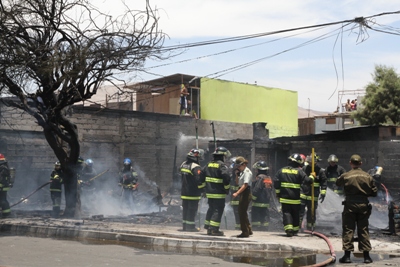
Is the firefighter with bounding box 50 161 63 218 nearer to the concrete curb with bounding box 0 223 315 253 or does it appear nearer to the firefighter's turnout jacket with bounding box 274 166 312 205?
the concrete curb with bounding box 0 223 315 253

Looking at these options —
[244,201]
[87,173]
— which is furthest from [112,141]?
[244,201]

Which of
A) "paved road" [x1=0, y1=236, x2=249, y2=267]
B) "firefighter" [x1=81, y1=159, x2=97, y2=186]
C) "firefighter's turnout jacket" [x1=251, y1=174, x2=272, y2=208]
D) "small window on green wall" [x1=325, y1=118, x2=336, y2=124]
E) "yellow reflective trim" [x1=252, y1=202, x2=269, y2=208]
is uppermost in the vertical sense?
"small window on green wall" [x1=325, y1=118, x2=336, y2=124]

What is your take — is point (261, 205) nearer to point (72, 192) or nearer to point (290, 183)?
point (290, 183)

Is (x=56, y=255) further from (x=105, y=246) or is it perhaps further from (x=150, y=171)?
(x=150, y=171)

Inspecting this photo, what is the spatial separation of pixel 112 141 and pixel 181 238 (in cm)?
1375

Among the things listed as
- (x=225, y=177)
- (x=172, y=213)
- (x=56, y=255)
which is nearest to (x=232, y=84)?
(x=172, y=213)

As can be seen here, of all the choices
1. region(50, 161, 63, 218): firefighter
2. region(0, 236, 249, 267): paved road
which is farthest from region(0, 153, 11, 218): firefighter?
region(0, 236, 249, 267): paved road

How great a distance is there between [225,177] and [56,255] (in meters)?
3.68

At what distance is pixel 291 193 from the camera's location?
1161cm

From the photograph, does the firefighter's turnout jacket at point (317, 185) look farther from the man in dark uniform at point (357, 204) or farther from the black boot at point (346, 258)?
the black boot at point (346, 258)

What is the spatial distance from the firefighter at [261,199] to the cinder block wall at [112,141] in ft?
34.5

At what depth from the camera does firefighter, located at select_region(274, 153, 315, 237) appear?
11594 mm

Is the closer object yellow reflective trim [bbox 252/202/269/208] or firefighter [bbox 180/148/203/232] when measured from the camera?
firefighter [bbox 180/148/203/232]

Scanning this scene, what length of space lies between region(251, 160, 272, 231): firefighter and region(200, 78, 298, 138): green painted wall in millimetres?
21551
